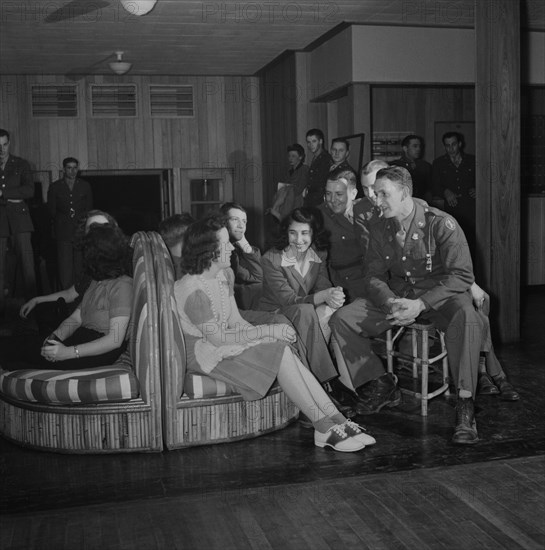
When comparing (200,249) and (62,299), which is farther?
(62,299)

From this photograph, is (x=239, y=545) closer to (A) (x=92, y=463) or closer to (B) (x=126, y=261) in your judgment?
(A) (x=92, y=463)

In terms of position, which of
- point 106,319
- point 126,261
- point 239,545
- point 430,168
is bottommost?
point 239,545

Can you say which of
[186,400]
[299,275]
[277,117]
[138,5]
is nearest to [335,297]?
[299,275]

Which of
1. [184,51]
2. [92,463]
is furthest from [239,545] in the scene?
[184,51]

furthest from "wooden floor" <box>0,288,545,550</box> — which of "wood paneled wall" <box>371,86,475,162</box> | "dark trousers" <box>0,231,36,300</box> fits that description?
"wood paneled wall" <box>371,86,475,162</box>

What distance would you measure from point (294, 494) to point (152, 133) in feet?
28.8

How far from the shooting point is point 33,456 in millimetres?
3572

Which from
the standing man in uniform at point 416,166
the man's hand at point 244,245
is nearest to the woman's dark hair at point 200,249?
the man's hand at point 244,245

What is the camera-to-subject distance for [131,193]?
1151 centimetres

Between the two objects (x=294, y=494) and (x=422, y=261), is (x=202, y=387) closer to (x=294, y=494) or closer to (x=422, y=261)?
(x=294, y=494)

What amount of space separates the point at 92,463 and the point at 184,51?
6905 mm

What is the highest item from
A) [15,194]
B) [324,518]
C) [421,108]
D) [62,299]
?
[421,108]

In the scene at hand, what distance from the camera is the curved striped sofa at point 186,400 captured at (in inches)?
140

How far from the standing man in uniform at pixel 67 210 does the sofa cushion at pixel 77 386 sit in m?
5.68
